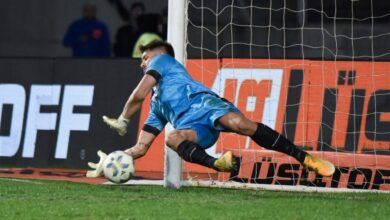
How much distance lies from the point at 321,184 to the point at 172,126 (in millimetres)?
1748

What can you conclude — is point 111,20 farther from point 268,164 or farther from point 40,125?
point 268,164

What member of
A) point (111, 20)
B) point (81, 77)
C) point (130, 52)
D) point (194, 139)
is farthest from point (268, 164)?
point (111, 20)

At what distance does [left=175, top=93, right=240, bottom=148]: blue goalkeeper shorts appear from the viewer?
11789 mm

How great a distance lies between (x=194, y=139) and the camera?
38.7ft

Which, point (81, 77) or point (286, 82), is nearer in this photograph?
point (286, 82)

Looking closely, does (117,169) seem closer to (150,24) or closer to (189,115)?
(189,115)

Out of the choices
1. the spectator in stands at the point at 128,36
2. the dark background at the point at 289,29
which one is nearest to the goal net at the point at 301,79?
the dark background at the point at 289,29

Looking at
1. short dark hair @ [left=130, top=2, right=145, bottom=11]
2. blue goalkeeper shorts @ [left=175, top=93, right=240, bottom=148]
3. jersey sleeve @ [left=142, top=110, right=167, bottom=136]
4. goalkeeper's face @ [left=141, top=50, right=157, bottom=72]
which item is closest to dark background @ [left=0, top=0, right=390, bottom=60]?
jersey sleeve @ [left=142, top=110, right=167, bottom=136]

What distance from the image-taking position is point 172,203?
10.8m

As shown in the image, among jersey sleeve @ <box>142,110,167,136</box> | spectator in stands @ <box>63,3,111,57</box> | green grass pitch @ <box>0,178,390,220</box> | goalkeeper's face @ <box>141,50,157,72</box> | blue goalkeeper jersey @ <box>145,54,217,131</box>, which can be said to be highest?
spectator in stands @ <box>63,3,111,57</box>

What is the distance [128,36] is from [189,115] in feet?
29.7

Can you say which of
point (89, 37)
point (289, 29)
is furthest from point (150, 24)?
point (289, 29)

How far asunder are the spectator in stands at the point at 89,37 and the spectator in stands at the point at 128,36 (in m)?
0.49

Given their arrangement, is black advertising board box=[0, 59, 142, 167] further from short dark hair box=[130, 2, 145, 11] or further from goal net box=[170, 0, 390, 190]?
short dark hair box=[130, 2, 145, 11]
